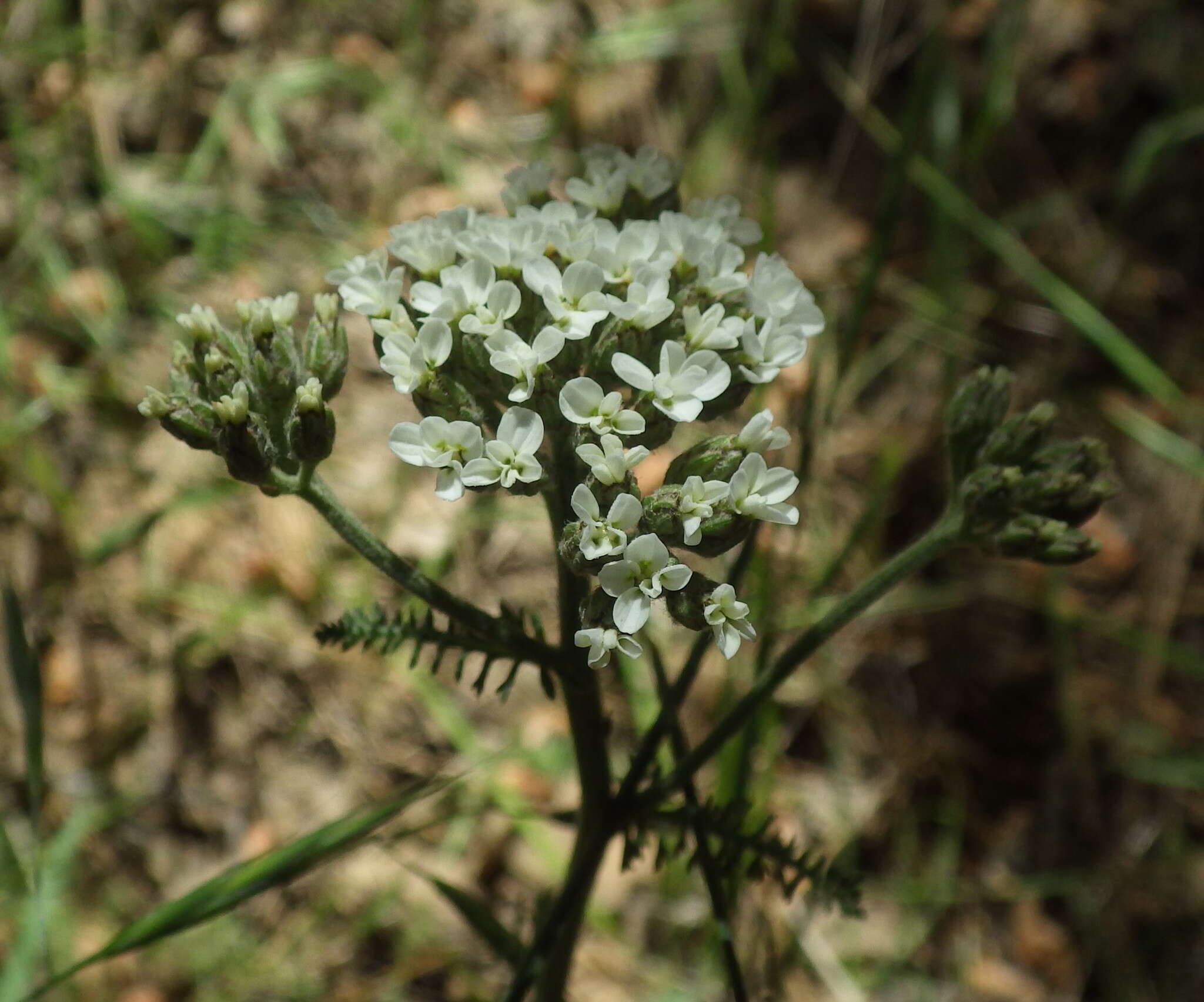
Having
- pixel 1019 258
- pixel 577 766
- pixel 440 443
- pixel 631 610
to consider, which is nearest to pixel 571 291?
pixel 440 443

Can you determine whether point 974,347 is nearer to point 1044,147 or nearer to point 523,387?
point 1044,147

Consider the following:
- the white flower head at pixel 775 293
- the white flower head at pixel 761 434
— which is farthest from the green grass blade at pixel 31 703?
the white flower head at pixel 775 293

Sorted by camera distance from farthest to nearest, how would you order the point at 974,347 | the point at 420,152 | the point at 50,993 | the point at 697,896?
the point at 420,152
the point at 974,347
the point at 697,896
the point at 50,993

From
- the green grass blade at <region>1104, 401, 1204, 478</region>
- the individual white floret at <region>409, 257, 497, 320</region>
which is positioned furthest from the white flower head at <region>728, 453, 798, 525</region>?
the green grass blade at <region>1104, 401, 1204, 478</region>

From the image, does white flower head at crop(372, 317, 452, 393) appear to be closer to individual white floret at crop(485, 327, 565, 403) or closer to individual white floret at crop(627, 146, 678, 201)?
individual white floret at crop(485, 327, 565, 403)

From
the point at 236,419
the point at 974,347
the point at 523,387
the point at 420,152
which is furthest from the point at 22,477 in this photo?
the point at 974,347

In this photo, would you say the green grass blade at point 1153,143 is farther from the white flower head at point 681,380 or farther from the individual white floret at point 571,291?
the individual white floret at point 571,291

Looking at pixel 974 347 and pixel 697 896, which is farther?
pixel 974 347

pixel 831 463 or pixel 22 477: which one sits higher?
pixel 831 463

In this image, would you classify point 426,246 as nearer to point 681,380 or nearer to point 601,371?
point 601,371
